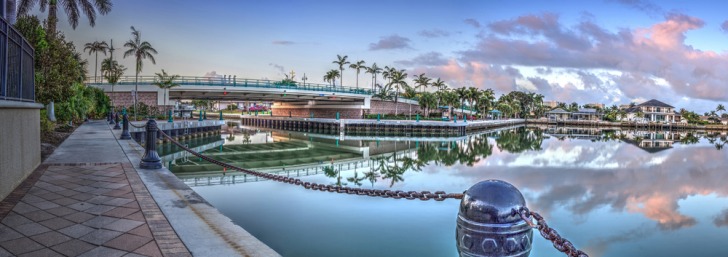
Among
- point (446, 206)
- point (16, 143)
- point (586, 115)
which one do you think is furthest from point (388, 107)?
point (586, 115)

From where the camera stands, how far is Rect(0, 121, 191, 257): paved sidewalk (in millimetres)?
4414

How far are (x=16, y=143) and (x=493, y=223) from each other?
7953 mm

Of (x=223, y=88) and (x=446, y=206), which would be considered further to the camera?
(x=223, y=88)

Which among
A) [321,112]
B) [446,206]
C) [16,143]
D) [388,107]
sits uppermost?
[388,107]

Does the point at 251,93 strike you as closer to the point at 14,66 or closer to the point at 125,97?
the point at 125,97

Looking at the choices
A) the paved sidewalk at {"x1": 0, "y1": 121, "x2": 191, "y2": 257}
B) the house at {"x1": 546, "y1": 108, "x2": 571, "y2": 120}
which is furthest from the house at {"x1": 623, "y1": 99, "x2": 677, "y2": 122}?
the paved sidewalk at {"x1": 0, "y1": 121, "x2": 191, "y2": 257}

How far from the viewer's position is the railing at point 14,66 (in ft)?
23.3

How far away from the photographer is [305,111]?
261 ft

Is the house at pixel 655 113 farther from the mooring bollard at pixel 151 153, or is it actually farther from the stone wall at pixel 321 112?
the mooring bollard at pixel 151 153

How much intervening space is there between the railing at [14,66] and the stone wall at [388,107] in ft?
200

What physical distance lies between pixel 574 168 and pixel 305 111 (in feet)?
198

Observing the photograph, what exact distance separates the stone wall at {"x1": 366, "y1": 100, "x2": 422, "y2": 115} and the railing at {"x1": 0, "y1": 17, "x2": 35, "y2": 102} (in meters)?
61.1

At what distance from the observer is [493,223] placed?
9.50 feet

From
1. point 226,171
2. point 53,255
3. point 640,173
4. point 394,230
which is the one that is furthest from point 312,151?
point 53,255
